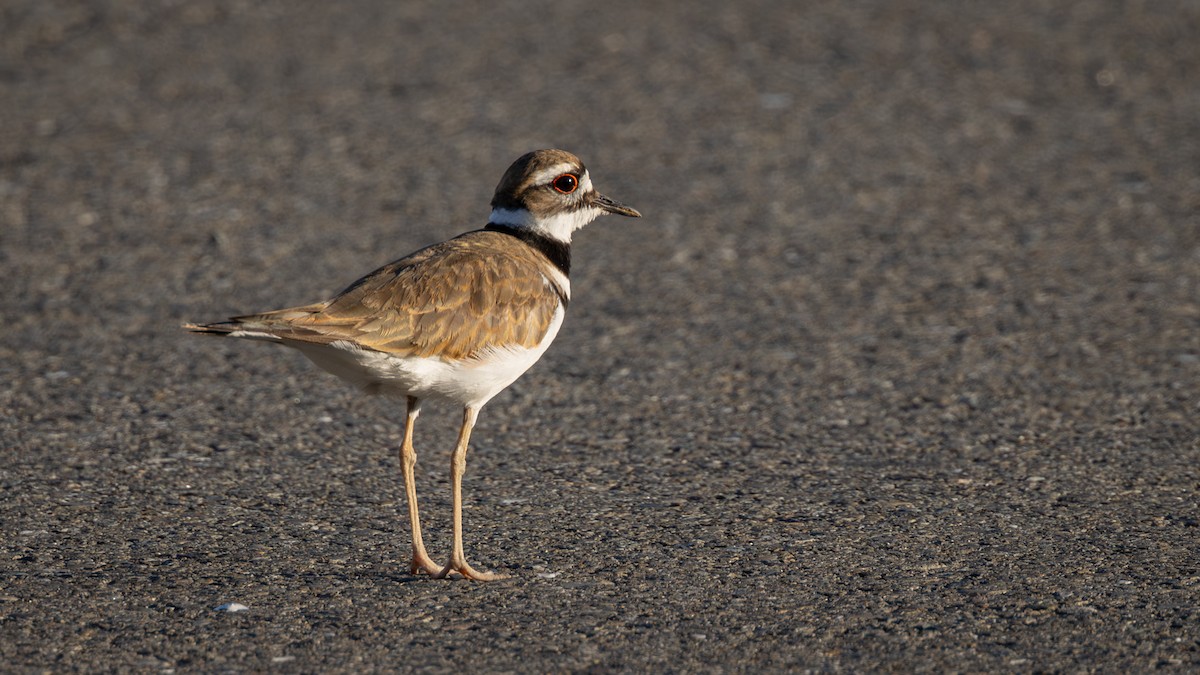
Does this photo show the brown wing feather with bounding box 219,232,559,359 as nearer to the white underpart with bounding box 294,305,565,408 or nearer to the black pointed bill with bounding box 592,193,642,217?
the white underpart with bounding box 294,305,565,408

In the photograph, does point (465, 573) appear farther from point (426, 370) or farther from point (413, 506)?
point (426, 370)

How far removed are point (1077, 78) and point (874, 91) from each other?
160 centimetres

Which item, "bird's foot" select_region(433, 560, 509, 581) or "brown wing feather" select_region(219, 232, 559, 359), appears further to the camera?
"bird's foot" select_region(433, 560, 509, 581)

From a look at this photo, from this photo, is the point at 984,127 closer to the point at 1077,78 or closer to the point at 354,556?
the point at 1077,78

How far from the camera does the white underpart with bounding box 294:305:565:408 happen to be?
197 inches

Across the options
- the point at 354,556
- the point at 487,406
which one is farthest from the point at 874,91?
the point at 354,556

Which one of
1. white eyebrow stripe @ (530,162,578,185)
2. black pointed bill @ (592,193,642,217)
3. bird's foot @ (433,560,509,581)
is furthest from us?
black pointed bill @ (592,193,642,217)

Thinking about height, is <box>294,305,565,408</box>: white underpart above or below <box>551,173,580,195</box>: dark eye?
below

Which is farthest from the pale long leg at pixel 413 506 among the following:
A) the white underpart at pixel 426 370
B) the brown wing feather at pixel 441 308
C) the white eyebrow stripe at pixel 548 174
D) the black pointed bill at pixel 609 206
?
the black pointed bill at pixel 609 206

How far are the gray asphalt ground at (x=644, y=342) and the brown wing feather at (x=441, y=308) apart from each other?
78cm

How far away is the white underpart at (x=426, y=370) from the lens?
500 centimetres

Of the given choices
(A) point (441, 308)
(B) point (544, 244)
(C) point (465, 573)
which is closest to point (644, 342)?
(B) point (544, 244)

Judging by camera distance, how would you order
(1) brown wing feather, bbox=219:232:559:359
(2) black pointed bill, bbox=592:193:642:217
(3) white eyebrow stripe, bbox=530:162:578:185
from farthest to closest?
1. (2) black pointed bill, bbox=592:193:642:217
2. (3) white eyebrow stripe, bbox=530:162:578:185
3. (1) brown wing feather, bbox=219:232:559:359

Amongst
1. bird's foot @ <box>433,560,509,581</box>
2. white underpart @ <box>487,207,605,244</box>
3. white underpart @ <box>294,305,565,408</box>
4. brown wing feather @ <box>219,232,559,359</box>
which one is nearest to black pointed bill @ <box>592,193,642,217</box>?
white underpart @ <box>487,207,605,244</box>
